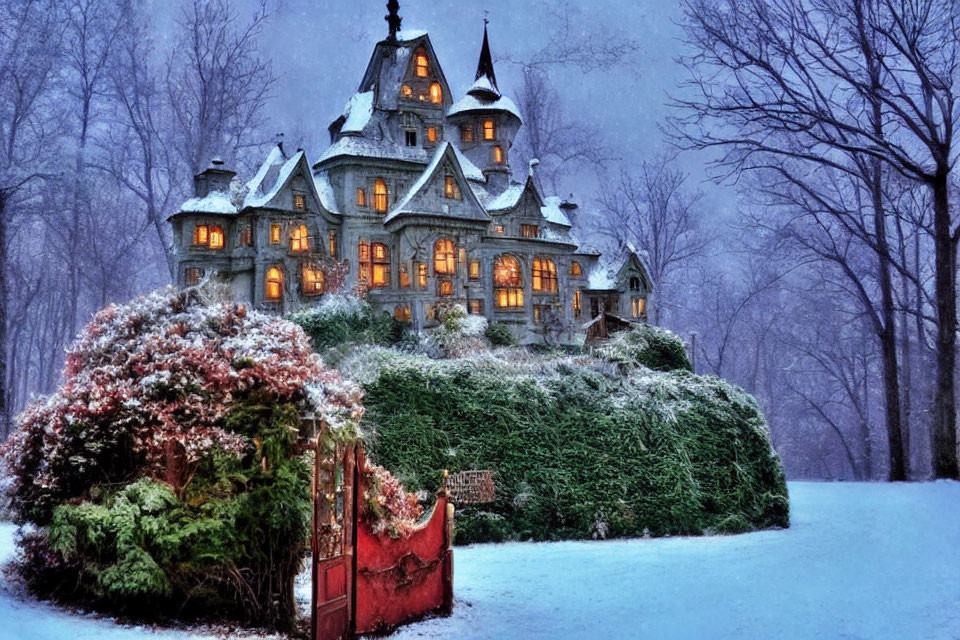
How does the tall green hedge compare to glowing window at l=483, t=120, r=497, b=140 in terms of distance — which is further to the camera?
→ glowing window at l=483, t=120, r=497, b=140

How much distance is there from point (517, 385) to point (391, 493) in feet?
22.6

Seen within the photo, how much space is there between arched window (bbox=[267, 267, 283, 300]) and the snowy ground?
12.6 m

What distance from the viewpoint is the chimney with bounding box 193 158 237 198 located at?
23.8m

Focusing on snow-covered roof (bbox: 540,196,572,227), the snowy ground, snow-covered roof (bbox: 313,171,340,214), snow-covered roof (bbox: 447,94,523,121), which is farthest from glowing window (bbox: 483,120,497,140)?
the snowy ground

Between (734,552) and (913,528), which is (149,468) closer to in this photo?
(734,552)

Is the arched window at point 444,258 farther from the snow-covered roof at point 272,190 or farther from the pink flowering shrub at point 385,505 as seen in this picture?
the pink flowering shrub at point 385,505

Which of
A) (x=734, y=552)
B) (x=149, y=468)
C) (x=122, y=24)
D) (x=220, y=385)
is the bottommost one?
(x=734, y=552)

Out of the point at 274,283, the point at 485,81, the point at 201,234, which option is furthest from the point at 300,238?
the point at 485,81

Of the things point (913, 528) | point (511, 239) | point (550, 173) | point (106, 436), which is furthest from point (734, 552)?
point (550, 173)

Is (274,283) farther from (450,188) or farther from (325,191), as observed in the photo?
(450,188)

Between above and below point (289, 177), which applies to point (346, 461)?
below

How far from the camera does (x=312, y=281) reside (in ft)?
76.5

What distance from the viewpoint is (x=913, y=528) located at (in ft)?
40.0

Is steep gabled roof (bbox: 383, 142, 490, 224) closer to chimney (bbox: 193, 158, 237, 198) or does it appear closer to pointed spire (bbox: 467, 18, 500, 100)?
pointed spire (bbox: 467, 18, 500, 100)
